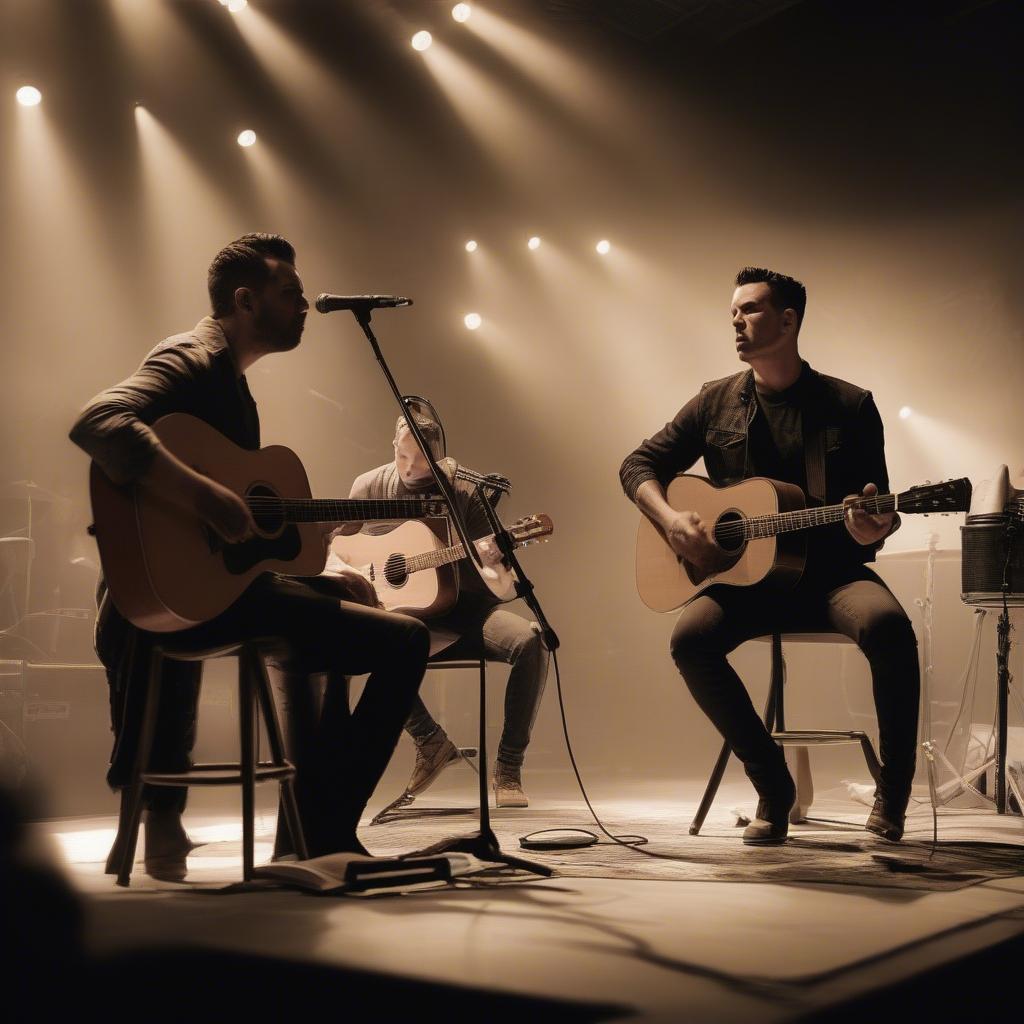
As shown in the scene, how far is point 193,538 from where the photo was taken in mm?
2391

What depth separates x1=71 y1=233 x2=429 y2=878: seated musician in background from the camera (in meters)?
2.34

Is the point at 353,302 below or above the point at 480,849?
above

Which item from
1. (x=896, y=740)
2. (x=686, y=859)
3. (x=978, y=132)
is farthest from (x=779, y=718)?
(x=978, y=132)

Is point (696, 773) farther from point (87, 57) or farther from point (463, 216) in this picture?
point (87, 57)

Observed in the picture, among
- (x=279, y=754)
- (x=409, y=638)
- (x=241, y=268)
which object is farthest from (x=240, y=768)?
(x=241, y=268)

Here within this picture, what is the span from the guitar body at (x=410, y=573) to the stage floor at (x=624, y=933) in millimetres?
1645

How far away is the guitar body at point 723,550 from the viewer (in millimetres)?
3160

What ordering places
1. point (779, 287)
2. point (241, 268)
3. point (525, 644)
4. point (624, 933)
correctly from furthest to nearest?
1. point (525, 644)
2. point (779, 287)
3. point (241, 268)
4. point (624, 933)

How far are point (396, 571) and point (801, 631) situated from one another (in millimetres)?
1661

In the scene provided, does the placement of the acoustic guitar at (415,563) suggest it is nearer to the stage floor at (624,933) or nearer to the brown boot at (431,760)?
the brown boot at (431,760)

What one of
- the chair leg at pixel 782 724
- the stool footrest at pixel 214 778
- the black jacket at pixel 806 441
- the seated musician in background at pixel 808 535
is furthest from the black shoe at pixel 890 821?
the stool footrest at pixel 214 778

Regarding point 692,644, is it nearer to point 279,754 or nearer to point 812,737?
point 812,737

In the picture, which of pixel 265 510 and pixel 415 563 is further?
pixel 415 563

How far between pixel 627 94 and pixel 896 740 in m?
4.61
